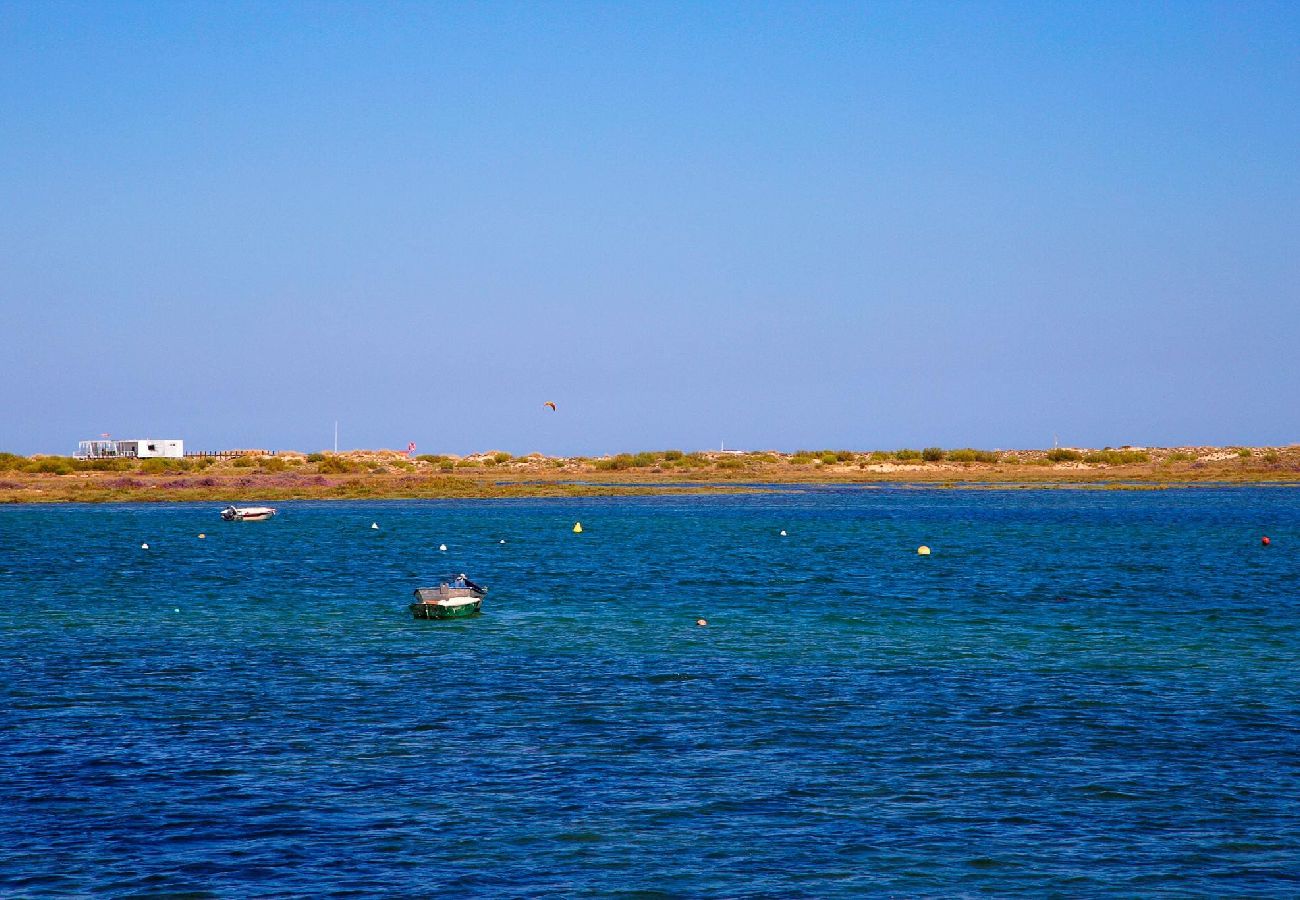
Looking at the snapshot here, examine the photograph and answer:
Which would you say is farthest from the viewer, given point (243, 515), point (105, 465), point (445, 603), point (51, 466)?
point (105, 465)

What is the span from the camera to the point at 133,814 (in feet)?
63.0

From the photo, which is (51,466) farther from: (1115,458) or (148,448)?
(1115,458)

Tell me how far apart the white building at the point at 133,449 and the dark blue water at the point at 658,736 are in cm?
13684

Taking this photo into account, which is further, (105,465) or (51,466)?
(105,465)

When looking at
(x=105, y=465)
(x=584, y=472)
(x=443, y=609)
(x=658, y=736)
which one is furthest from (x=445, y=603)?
(x=584, y=472)

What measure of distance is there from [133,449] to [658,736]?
6950 inches

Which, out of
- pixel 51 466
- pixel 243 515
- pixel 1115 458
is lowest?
pixel 243 515

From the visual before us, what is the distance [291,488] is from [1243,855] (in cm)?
12160

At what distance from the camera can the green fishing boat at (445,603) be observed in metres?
41.5

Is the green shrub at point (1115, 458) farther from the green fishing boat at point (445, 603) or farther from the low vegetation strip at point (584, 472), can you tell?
the green fishing boat at point (445, 603)

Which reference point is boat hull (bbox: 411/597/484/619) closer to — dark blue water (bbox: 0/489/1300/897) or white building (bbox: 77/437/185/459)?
dark blue water (bbox: 0/489/1300/897)

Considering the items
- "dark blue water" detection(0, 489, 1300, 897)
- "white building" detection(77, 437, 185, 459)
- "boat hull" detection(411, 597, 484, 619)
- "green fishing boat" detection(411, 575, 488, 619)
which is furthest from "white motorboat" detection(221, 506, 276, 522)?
"white building" detection(77, 437, 185, 459)

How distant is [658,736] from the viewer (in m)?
24.2

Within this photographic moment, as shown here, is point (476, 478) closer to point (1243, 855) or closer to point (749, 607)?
point (749, 607)
